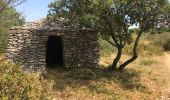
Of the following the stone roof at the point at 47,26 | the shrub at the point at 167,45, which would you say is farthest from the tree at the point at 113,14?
the shrub at the point at 167,45

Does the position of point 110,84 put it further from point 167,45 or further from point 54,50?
point 167,45

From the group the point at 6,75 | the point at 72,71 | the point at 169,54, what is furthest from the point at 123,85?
the point at 169,54

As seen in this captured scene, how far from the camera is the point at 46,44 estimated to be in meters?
18.5

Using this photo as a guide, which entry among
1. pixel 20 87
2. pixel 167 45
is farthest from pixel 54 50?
pixel 167 45

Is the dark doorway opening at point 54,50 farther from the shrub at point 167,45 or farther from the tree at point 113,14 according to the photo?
the shrub at point 167,45

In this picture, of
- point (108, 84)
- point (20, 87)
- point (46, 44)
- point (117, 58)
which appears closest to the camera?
point (20, 87)

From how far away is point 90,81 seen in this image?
1703 cm

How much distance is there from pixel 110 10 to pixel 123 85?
3472mm

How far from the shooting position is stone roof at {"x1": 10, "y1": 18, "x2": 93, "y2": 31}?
17697 mm

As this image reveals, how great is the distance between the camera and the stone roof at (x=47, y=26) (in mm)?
17697

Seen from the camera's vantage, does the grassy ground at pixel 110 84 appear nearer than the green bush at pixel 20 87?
No

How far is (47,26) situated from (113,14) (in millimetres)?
3314

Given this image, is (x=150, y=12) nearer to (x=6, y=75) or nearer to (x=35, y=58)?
(x=35, y=58)

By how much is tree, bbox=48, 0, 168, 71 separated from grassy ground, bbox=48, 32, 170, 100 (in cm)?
197
